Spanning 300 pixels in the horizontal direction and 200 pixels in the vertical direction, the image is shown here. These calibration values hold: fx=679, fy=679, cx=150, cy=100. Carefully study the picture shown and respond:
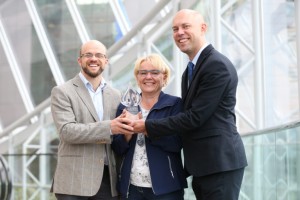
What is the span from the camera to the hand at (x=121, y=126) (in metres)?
3.46

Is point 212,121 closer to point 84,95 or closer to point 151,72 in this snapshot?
point 151,72

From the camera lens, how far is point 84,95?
378cm

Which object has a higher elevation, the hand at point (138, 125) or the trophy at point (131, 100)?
the trophy at point (131, 100)

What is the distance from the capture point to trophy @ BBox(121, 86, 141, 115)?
3.57 metres

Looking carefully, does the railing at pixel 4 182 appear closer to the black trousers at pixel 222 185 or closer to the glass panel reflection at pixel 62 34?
the black trousers at pixel 222 185

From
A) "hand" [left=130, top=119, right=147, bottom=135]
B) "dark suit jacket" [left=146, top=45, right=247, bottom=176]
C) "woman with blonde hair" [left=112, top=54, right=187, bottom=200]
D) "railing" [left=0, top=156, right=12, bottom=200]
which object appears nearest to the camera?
"dark suit jacket" [left=146, top=45, right=247, bottom=176]

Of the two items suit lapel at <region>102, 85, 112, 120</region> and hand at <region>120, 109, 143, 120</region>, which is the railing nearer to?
suit lapel at <region>102, 85, 112, 120</region>

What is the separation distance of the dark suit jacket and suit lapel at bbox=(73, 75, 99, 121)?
0.58 meters

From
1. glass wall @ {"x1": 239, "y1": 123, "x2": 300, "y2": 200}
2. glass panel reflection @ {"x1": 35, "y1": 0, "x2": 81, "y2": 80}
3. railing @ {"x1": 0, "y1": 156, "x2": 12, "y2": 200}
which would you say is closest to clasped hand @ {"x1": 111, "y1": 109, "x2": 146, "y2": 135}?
glass wall @ {"x1": 239, "y1": 123, "x2": 300, "y2": 200}

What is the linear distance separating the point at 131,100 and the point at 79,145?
40 cm

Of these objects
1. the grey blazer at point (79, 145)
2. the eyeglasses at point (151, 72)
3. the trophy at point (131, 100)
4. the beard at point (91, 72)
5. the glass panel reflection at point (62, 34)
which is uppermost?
the glass panel reflection at point (62, 34)

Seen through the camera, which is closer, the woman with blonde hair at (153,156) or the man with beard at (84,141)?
the woman with blonde hair at (153,156)

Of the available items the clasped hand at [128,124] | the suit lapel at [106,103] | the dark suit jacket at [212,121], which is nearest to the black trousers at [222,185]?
the dark suit jacket at [212,121]

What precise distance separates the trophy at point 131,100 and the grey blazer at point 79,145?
14 cm
